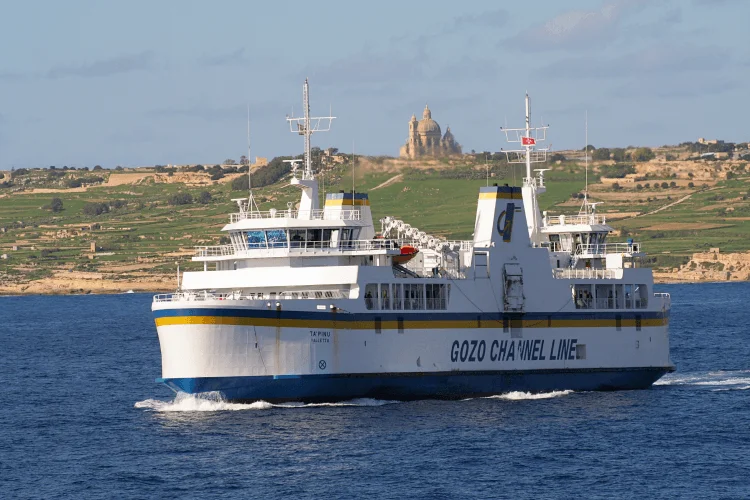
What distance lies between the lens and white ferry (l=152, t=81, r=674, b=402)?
4659 cm

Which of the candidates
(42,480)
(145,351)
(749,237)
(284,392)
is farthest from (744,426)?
(749,237)

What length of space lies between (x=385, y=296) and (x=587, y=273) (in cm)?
1071

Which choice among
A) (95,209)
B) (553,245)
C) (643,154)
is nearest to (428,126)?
(553,245)

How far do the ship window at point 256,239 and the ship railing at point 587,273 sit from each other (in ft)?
38.8

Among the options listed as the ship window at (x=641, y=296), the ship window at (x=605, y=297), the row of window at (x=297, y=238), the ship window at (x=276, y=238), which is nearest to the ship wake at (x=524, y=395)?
the ship window at (x=605, y=297)

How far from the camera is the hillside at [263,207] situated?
133125mm

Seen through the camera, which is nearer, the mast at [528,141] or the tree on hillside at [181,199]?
the mast at [528,141]

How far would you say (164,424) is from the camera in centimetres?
4600

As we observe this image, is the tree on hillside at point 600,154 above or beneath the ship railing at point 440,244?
above

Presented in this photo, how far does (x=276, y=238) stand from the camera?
5000 centimetres

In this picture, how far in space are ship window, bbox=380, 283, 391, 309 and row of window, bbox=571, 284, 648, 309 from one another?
858 cm

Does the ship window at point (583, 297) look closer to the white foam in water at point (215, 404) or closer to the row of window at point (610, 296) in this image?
the row of window at point (610, 296)

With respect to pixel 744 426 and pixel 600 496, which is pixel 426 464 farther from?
pixel 744 426

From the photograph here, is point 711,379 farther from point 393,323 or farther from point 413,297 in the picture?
point 393,323
